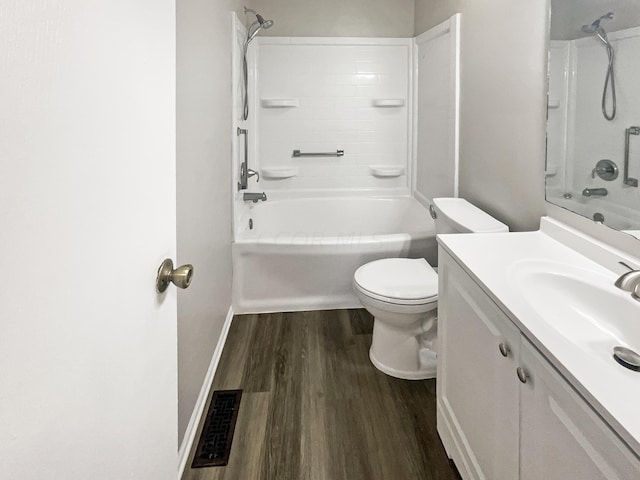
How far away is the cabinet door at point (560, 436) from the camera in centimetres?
76

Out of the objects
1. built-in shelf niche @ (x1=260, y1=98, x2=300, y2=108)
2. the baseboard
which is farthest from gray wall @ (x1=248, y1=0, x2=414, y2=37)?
the baseboard

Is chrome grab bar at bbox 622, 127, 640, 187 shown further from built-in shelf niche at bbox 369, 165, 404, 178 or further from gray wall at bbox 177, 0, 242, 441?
built-in shelf niche at bbox 369, 165, 404, 178

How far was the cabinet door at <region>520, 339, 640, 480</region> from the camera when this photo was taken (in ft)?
2.49

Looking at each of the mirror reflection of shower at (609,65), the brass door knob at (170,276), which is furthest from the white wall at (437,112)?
the brass door knob at (170,276)

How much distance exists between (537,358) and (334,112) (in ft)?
10.4

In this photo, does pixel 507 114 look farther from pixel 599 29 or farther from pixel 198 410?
pixel 198 410

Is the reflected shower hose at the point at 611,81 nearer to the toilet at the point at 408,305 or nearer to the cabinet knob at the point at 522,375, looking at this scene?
the toilet at the point at 408,305

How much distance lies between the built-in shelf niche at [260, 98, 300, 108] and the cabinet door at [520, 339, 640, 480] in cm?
310

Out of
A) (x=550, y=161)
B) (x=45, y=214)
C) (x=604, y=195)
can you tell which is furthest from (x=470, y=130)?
(x=45, y=214)

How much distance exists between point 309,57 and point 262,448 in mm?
3008

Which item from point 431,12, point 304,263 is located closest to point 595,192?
point 304,263

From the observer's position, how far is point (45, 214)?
0.51 metres

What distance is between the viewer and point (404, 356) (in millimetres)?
2287

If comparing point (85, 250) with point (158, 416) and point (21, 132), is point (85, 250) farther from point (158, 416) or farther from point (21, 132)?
point (158, 416)
